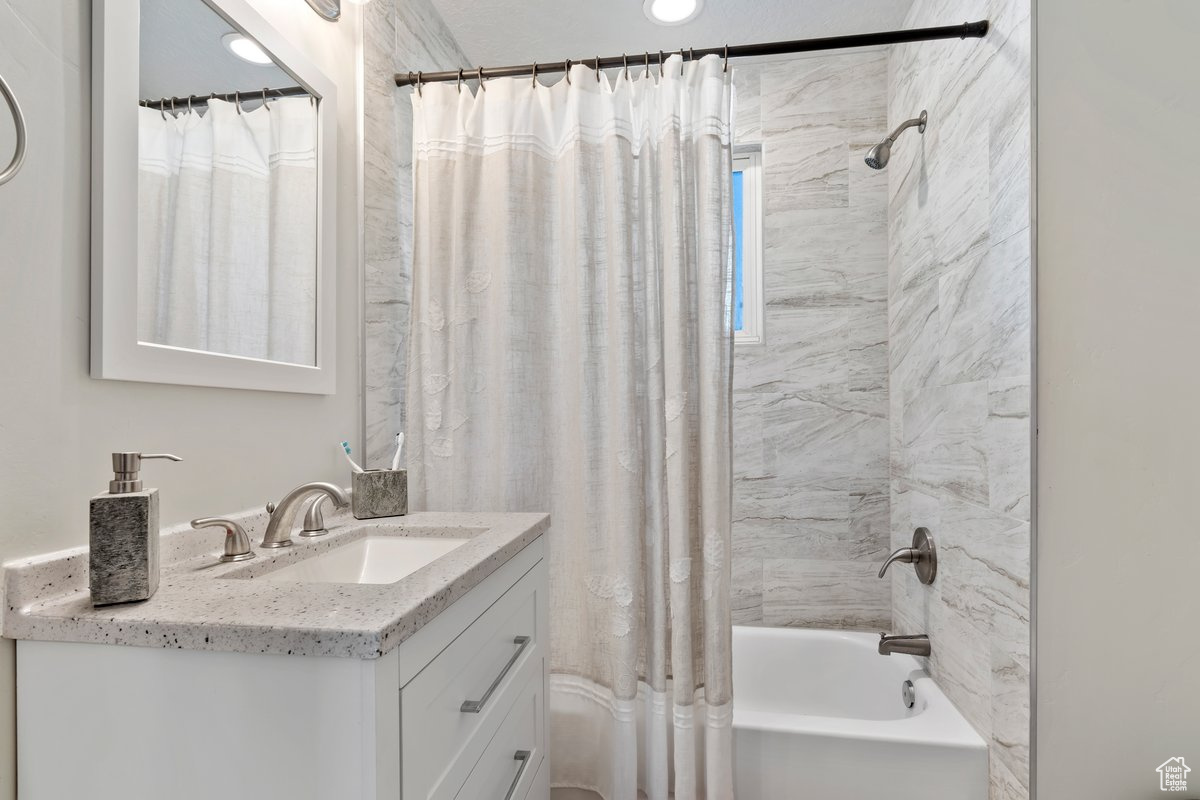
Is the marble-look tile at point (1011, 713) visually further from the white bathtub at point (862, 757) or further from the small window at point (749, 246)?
the small window at point (749, 246)

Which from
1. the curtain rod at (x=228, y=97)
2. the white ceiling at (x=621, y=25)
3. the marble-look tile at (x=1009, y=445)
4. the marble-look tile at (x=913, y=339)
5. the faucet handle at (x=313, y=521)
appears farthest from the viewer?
the white ceiling at (x=621, y=25)

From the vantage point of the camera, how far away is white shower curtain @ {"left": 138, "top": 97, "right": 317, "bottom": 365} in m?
0.92

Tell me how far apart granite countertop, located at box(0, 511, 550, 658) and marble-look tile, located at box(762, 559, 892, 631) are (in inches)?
62.7

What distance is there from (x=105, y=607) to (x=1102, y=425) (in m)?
1.71

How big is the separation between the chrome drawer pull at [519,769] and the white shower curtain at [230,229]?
0.88m

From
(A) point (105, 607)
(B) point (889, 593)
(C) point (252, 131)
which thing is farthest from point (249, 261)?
(B) point (889, 593)

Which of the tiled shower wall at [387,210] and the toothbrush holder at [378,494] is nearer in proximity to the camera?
the toothbrush holder at [378,494]

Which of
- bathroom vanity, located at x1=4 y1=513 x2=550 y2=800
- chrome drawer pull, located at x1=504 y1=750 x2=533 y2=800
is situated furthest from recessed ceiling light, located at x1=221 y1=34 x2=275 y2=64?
chrome drawer pull, located at x1=504 y1=750 x2=533 y2=800

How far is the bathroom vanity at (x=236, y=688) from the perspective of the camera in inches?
25.2

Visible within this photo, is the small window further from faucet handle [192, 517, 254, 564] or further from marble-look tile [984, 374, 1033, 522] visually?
faucet handle [192, 517, 254, 564]

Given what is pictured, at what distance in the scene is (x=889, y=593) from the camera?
7.18 feet

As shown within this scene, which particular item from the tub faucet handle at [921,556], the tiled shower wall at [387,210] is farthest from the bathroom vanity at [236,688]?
the tub faucet handle at [921,556]

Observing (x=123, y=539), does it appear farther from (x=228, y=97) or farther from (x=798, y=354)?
(x=798, y=354)

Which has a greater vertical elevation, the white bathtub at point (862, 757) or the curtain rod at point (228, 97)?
the curtain rod at point (228, 97)
